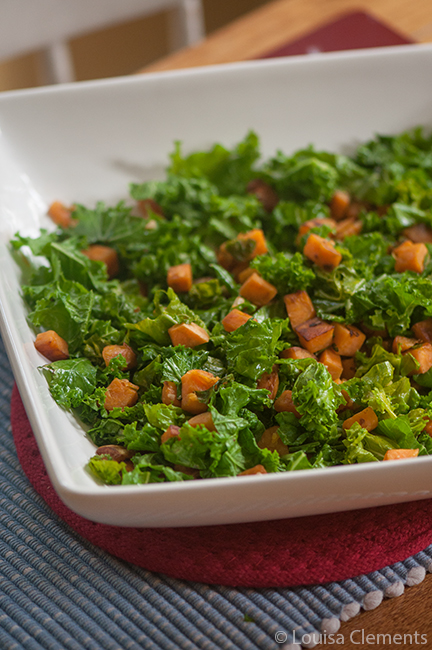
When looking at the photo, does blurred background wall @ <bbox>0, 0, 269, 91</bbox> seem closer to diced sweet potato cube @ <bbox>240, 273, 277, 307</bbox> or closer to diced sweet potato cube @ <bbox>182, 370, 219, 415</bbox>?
diced sweet potato cube @ <bbox>240, 273, 277, 307</bbox>

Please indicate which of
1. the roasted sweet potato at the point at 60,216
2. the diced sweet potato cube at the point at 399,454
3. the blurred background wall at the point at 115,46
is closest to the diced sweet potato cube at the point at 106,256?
the roasted sweet potato at the point at 60,216

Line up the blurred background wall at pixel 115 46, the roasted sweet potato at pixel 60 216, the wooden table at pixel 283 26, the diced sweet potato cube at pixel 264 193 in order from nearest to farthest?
the roasted sweet potato at pixel 60 216, the diced sweet potato cube at pixel 264 193, the wooden table at pixel 283 26, the blurred background wall at pixel 115 46

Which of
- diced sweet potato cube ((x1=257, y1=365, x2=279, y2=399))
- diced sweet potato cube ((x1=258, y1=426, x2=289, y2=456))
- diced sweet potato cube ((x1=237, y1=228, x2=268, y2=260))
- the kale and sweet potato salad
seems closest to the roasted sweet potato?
the kale and sweet potato salad

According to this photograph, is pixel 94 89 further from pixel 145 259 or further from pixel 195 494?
pixel 195 494

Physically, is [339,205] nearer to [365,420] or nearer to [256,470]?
[365,420]

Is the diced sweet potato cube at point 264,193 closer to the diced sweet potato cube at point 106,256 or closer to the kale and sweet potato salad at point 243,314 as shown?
the kale and sweet potato salad at point 243,314

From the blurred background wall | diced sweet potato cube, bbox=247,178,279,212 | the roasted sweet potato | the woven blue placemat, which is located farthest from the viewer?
the blurred background wall
